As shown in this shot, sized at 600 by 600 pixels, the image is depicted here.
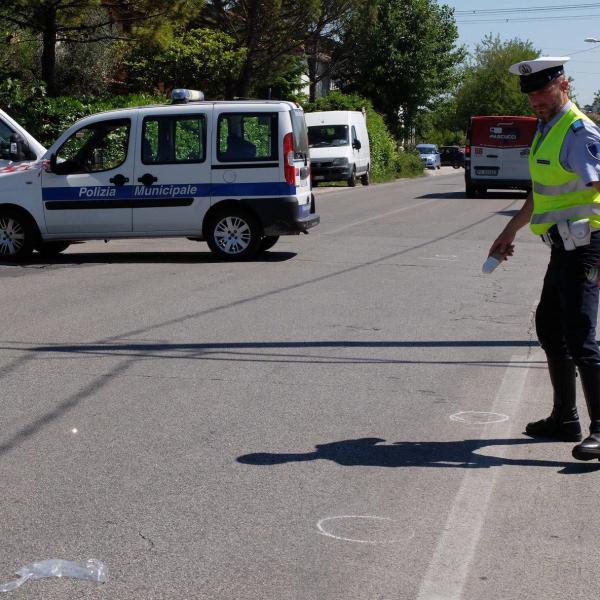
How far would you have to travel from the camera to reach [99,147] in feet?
49.2

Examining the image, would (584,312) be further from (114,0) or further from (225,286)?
(114,0)

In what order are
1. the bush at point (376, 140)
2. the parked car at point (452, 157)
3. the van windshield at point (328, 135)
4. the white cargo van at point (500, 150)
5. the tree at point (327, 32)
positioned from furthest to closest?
1. the parked car at point (452, 157)
2. the bush at point (376, 140)
3. the tree at point (327, 32)
4. the van windshield at point (328, 135)
5. the white cargo van at point (500, 150)

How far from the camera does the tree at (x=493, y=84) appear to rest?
327 feet

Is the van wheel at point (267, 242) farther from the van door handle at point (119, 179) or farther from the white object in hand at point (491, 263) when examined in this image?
the white object in hand at point (491, 263)

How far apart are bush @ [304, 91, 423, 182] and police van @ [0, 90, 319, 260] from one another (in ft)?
110

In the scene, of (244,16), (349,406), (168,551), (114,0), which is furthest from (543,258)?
(244,16)

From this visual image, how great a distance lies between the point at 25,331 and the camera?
31.0 ft

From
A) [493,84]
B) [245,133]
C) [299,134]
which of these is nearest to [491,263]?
[245,133]

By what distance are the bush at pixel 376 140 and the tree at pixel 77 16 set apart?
19656 mm

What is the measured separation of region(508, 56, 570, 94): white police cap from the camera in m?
5.64

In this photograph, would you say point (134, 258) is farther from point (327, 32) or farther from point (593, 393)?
point (327, 32)

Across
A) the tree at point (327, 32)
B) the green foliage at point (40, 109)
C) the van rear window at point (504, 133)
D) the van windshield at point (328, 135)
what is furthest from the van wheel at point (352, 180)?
the green foliage at point (40, 109)

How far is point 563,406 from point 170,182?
9.42 m

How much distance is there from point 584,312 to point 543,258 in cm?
1060
